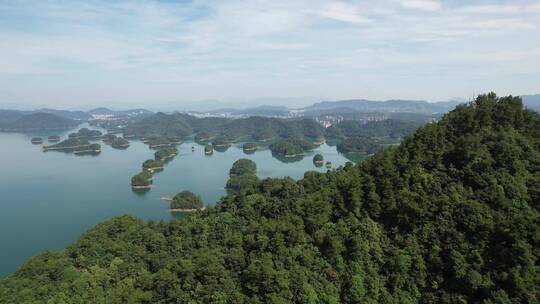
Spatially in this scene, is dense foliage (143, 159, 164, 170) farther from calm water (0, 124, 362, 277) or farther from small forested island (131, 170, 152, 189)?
small forested island (131, 170, 152, 189)

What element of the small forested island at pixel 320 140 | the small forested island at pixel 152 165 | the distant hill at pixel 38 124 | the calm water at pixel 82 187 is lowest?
the calm water at pixel 82 187

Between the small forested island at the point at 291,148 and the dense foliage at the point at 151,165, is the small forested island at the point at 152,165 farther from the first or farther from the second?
the small forested island at the point at 291,148

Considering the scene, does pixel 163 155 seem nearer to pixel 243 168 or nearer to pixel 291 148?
pixel 243 168

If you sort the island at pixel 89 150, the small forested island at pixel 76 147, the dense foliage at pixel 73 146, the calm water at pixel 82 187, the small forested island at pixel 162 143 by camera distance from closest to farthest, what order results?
the calm water at pixel 82 187
the island at pixel 89 150
the small forested island at pixel 76 147
the dense foliage at pixel 73 146
the small forested island at pixel 162 143

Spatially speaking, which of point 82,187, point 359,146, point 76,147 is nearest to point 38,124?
point 76,147

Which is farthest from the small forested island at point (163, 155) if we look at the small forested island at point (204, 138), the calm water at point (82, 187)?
the small forested island at point (204, 138)

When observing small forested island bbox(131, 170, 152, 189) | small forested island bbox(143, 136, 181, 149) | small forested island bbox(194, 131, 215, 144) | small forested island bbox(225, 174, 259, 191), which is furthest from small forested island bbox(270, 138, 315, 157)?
small forested island bbox(131, 170, 152, 189)

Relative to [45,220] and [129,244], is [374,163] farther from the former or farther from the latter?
[45,220]

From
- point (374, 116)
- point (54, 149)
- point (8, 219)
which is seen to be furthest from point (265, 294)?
point (374, 116)
